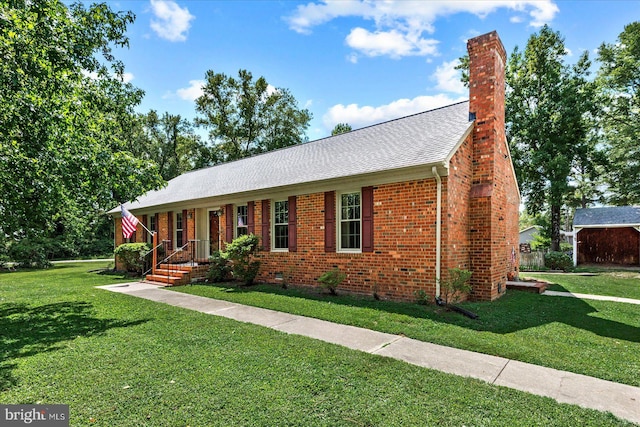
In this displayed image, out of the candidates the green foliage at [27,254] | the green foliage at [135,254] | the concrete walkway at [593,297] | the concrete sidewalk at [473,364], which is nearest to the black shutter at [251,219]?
the concrete sidewalk at [473,364]

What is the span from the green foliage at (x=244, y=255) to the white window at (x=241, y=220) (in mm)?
1449

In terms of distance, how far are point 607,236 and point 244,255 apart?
2150 centimetres

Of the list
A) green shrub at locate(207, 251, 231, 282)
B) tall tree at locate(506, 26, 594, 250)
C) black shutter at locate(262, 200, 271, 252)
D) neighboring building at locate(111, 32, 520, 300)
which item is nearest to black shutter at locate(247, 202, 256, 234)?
neighboring building at locate(111, 32, 520, 300)

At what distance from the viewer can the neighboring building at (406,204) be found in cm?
745

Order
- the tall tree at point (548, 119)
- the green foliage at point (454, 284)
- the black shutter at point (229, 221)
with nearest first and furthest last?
the green foliage at point (454, 284), the black shutter at point (229, 221), the tall tree at point (548, 119)

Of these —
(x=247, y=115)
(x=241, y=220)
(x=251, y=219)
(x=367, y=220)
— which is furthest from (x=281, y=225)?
(x=247, y=115)

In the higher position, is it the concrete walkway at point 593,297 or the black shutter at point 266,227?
the black shutter at point 266,227

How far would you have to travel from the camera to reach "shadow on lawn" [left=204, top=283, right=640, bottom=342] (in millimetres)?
5703

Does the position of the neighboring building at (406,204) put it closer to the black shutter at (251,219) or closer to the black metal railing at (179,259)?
the black shutter at (251,219)

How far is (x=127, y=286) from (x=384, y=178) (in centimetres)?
951

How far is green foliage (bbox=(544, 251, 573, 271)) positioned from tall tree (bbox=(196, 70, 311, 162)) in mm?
23901

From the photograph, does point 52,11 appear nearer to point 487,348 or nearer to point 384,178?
point 384,178

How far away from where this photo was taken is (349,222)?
891cm

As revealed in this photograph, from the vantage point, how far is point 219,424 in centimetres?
274
